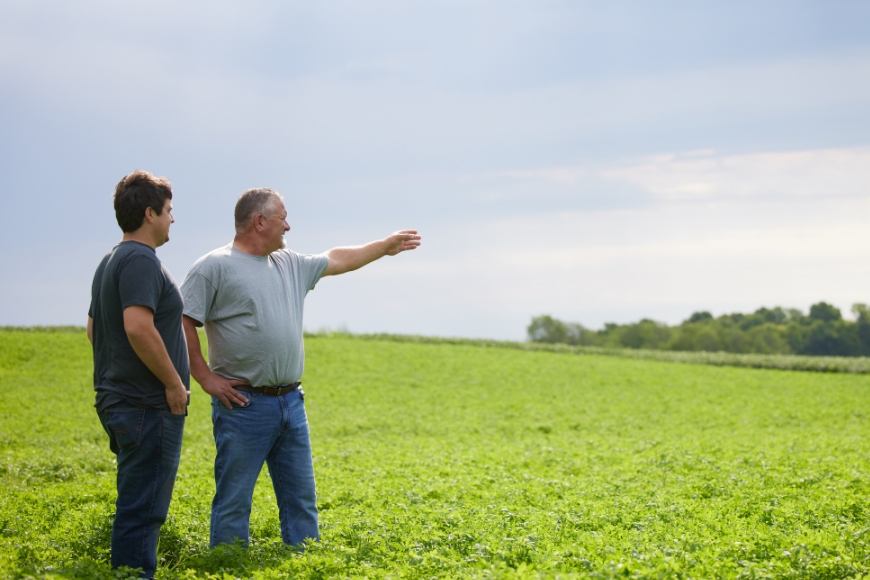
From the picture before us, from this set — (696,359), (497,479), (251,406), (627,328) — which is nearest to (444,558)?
(251,406)

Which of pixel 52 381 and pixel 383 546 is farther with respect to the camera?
pixel 52 381

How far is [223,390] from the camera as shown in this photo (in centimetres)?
496

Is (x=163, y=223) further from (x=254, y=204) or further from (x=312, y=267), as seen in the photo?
(x=312, y=267)

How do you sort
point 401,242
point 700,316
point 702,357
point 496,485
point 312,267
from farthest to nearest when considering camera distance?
point 700,316 < point 702,357 < point 496,485 < point 401,242 < point 312,267

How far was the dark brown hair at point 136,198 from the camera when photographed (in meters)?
4.50

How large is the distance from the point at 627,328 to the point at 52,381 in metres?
60.4

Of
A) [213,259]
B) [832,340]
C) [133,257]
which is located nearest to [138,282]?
[133,257]

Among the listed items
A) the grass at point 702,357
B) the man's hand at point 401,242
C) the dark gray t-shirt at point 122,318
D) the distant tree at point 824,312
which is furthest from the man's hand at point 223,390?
the distant tree at point 824,312

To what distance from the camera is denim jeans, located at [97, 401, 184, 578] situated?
4.44 meters

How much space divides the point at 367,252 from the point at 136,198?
2.10 m

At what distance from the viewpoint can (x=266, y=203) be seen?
5.15 meters

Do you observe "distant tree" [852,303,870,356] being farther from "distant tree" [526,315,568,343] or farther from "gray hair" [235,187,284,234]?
"gray hair" [235,187,284,234]

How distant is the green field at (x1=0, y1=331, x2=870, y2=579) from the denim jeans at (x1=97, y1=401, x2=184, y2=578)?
0.84 ft

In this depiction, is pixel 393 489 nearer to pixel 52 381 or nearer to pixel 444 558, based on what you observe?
pixel 444 558
